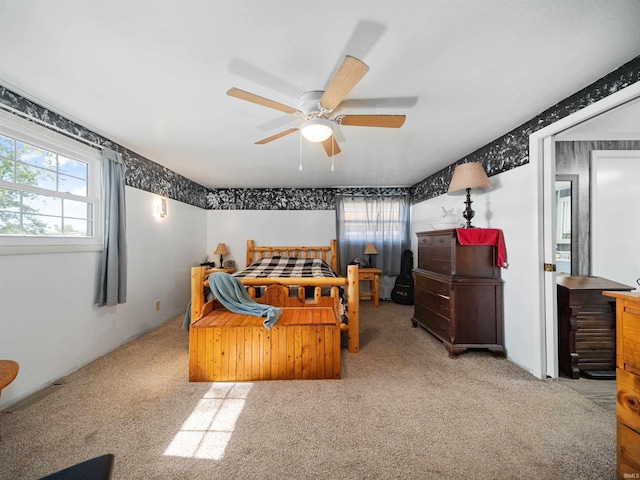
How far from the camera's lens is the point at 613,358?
6.64 ft

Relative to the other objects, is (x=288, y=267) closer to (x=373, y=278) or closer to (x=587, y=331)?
(x=373, y=278)

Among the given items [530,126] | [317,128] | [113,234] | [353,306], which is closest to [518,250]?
[530,126]

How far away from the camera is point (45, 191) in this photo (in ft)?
6.48

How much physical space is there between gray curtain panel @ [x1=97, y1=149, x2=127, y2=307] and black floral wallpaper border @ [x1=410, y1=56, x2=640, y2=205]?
155 inches

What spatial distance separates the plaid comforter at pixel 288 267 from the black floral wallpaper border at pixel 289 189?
1073mm

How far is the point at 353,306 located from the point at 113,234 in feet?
8.27

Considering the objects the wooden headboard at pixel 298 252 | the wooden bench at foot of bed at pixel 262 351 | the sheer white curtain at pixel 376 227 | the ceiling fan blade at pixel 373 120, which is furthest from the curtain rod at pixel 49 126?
the sheer white curtain at pixel 376 227

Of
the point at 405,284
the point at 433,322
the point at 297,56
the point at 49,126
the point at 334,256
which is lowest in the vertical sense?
the point at 433,322

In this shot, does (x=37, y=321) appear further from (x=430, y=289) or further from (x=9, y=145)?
(x=430, y=289)

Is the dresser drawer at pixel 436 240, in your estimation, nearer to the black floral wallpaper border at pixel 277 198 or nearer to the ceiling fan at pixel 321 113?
the ceiling fan at pixel 321 113

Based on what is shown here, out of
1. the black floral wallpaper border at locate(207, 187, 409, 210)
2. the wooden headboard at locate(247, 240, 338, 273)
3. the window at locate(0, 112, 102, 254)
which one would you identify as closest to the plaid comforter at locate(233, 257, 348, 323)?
the wooden headboard at locate(247, 240, 338, 273)

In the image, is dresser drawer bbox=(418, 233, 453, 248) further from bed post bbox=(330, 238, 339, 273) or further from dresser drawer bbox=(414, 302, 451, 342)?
bed post bbox=(330, 238, 339, 273)

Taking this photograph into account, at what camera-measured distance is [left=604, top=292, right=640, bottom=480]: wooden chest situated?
1.03 meters

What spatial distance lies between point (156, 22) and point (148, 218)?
8.21ft
